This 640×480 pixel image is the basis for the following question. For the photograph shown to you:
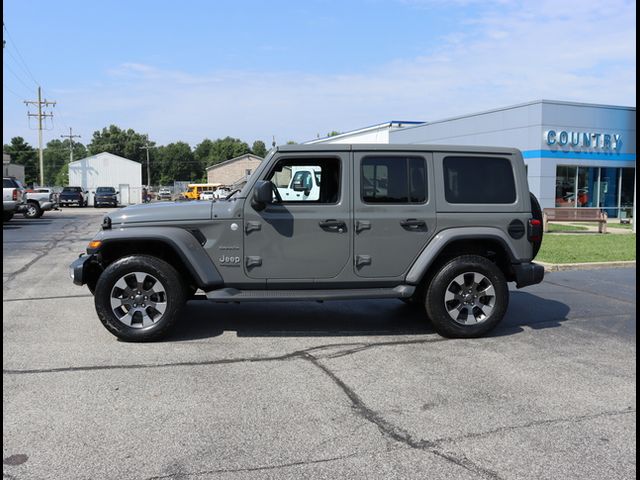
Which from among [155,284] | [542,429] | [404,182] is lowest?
[542,429]

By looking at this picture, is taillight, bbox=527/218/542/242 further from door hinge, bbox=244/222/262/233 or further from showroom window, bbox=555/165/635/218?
showroom window, bbox=555/165/635/218

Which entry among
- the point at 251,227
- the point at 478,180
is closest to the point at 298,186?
the point at 251,227

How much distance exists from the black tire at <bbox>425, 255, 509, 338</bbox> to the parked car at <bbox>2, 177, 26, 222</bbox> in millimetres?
19638

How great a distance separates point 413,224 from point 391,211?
258 mm

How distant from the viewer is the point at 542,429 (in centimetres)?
377

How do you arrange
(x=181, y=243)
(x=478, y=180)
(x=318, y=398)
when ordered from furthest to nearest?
(x=478, y=180) → (x=181, y=243) → (x=318, y=398)

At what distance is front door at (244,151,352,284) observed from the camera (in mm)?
5766

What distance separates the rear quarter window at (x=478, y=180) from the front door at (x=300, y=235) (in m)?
1.10

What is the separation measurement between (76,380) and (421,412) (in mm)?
2677

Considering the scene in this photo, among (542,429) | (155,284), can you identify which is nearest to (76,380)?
(155,284)

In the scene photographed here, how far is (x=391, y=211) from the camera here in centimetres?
594

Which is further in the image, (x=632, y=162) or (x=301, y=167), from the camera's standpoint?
(x=632, y=162)

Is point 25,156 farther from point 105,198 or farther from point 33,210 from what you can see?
point 33,210

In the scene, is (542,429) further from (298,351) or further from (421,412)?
(298,351)
